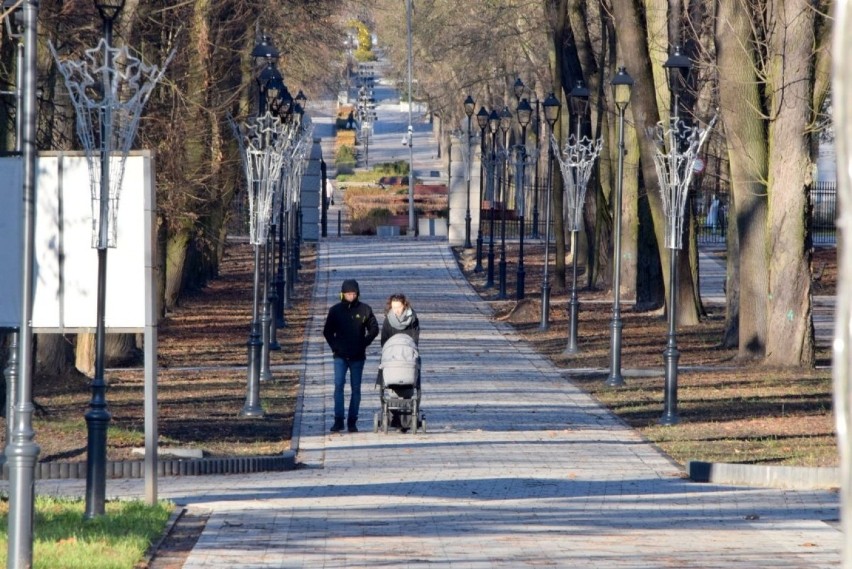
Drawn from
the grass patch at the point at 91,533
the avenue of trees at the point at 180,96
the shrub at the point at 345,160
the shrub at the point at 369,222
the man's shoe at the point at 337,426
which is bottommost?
the man's shoe at the point at 337,426

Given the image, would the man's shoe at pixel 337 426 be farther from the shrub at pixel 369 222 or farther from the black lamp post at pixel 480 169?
the shrub at pixel 369 222

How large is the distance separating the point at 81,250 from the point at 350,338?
251 inches

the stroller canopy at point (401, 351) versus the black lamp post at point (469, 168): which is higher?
the black lamp post at point (469, 168)

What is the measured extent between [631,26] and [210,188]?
8668mm

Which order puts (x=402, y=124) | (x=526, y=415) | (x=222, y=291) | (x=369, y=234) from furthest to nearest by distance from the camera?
(x=402, y=124) → (x=369, y=234) → (x=222, y=291) → (x=526, y=415)

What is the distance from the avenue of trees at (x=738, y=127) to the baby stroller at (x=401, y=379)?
267 inches

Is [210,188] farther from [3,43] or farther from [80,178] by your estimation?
[80,178]

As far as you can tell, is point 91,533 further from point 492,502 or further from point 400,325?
point 400,325

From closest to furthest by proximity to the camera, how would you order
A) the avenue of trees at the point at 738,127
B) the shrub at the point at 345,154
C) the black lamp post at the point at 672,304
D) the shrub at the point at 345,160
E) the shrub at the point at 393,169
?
the black lamp post at the point at 672,304, the avenue of trees at the point at 738,127, the shrub at the point at 393,169, the shrub at the point at 345,160, the shrub at the point at 345,154

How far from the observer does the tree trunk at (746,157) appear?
22.3 meters

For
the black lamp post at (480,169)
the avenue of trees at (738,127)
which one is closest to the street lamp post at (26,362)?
the avenue of trees at (738,127)

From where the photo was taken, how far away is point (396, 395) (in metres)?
16.0

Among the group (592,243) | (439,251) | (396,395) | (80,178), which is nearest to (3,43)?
(396,395)

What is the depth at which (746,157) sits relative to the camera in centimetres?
2278
